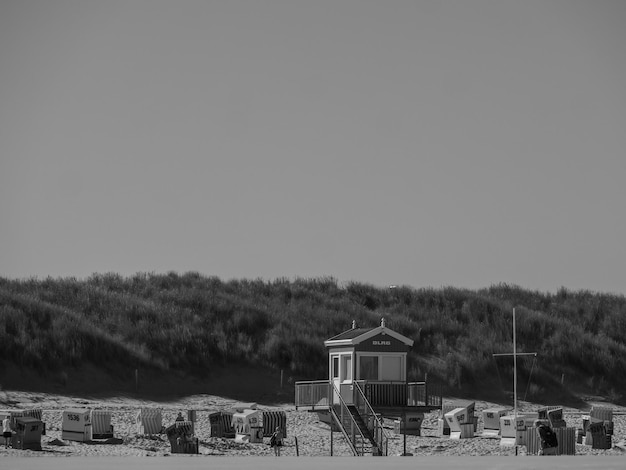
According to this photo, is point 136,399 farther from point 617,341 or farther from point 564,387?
point 617,341

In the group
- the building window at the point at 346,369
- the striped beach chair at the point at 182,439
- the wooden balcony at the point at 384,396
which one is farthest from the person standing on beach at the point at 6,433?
the building window at the point at 346,369

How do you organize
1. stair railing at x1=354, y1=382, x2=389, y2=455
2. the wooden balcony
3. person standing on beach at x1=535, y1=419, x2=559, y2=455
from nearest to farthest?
person standing on beach at x1=535, y1=419, x2=559, y2=455 < stair railing at x1=354, y1=382, x2=389, y2=455 < the wooden balcony

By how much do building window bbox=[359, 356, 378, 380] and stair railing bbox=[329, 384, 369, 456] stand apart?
1.38m

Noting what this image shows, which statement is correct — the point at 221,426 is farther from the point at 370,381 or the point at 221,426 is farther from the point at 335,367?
the point at 335,367

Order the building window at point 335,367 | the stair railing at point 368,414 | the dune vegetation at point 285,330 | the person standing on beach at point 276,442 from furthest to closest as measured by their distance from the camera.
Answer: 1. the dune vegetation at point 285,330
2. the building window at point 335,367
3. the stair railing at point 368,414
4. the person standing on beach at point 276,442

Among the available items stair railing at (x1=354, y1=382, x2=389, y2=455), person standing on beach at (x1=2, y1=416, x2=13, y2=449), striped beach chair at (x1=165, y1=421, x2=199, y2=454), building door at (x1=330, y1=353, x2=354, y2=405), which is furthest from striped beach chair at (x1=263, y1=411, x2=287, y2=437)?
person standing on beach at (x1=2, y1=416, x2=13, y2=449)

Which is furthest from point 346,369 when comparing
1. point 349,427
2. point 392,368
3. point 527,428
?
point 527,428

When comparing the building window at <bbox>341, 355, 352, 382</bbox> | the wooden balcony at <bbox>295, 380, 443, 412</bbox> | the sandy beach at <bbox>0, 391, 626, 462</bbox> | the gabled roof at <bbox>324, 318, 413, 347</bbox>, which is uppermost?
the gabled roof at <bbox>324, 318, 413, 347</bbox>

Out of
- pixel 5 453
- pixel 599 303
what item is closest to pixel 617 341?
pixel 599 303

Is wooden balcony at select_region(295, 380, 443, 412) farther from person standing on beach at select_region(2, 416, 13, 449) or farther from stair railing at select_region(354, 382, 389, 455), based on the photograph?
person standing on beach at select_region(2, 416, 13, 449)

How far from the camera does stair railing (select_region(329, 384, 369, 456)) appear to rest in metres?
40.5

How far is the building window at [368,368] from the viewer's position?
46.2m

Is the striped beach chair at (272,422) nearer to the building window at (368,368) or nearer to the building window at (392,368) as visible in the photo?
the building window at (368,368)

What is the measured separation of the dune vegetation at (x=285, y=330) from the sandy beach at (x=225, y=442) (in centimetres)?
329
